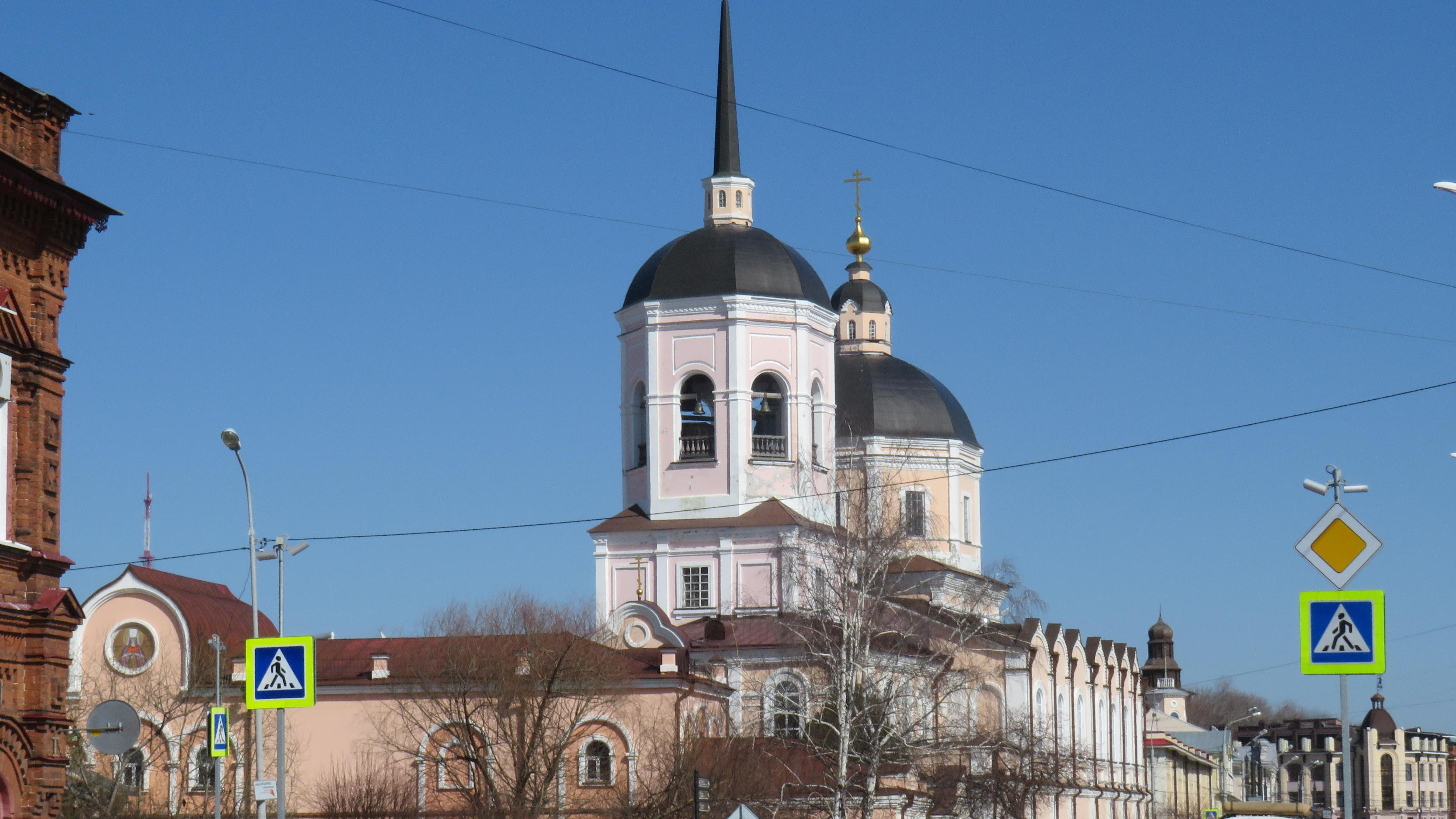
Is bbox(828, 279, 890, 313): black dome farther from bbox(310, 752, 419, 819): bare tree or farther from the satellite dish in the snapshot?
the satellite dish

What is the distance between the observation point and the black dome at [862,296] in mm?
69250

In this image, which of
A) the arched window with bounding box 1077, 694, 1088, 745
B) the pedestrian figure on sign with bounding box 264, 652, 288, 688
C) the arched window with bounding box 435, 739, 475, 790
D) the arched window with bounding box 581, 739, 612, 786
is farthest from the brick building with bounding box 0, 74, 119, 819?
the arched window with bounding box 1077, 694, 1088, 745

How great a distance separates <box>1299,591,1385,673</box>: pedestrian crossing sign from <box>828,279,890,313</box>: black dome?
53.5m

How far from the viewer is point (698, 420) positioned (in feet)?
176

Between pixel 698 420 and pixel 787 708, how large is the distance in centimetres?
839

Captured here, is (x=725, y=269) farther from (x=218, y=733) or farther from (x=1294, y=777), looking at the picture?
(x=1294, y=777)

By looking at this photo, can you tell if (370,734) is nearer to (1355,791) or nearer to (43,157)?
(43,157)

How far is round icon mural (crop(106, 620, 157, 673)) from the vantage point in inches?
1898

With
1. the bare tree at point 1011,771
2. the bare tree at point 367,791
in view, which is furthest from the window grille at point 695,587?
the bare tree at point 367,791

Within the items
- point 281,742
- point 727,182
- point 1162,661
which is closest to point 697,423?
point 727,182

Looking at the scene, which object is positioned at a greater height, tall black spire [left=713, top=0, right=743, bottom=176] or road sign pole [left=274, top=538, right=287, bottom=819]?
tall black spire [left=713, top=0, right=743, bottom=176]

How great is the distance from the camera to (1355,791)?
141500mm

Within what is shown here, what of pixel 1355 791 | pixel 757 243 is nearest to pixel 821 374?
pixel 757 243

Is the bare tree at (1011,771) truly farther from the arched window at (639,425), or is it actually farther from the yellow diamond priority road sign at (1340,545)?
the yellow diamond priority road sign at (1340,545)
